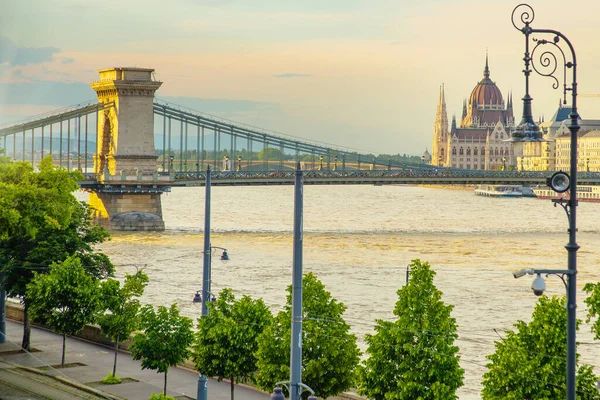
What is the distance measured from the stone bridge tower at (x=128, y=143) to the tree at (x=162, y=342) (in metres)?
50.0

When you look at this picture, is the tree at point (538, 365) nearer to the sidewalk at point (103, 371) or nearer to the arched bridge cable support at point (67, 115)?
the sidewalk at point (103, 371)

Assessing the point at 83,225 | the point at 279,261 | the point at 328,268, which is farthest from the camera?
the point at 279,261

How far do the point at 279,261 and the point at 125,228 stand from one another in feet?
70.4

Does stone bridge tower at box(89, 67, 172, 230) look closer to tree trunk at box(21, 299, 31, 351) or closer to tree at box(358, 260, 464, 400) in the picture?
tree trunk at box(21, 299, 31, 351)

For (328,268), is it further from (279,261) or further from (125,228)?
(125,228)

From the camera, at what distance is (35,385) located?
48.1 ft

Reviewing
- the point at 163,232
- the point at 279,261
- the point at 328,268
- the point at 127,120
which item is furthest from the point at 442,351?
the point at 127,120

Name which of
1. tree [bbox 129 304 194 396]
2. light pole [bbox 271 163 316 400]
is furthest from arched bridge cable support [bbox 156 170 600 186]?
light pole [bbox 271 163 316 400]

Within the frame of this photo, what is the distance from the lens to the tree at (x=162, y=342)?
1934 centimetres

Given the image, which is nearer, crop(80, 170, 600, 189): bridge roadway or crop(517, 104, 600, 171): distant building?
crop(80, 170, 600, 189): bridge roadway

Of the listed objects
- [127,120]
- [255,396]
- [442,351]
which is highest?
[127,120]

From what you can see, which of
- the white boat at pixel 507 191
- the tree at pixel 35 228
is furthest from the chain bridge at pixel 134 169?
the white boat at pixel 507 191

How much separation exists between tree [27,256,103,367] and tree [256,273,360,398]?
233 inches

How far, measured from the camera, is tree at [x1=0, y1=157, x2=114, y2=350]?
22.8 m
